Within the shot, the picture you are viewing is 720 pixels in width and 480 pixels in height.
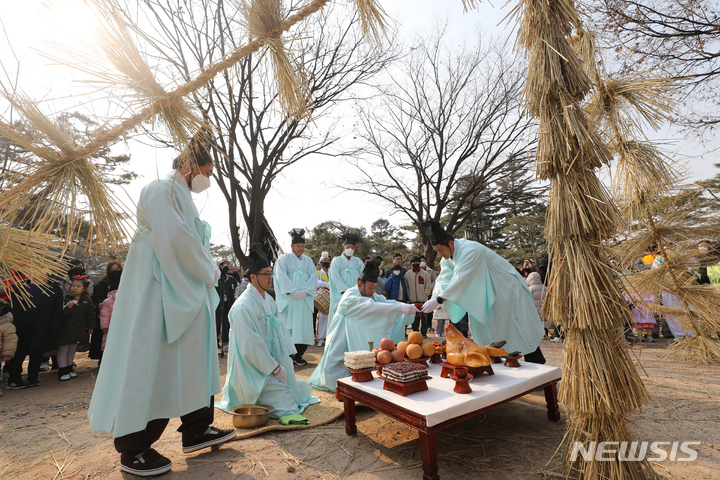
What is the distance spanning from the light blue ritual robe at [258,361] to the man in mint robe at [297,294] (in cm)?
263

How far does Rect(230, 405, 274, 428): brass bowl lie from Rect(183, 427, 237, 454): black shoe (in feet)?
1.46

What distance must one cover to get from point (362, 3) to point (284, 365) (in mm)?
3468

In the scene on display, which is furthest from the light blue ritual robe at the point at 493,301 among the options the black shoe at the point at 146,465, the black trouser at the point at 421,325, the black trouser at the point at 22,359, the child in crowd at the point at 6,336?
the black trouser at the point at 22,359

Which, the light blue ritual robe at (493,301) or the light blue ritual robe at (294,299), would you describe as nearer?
the light blue ritual robe at (493,301)

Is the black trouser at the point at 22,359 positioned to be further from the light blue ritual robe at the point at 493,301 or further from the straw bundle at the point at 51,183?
the light blue ritual robe at the point at 493,301

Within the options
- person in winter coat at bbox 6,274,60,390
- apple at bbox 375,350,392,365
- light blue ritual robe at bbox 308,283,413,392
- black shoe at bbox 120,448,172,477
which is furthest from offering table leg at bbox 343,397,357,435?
person in winter coat at bbox 6,274,60,390

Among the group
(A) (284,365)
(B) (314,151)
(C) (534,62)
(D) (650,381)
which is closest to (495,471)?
(A) (284,365)

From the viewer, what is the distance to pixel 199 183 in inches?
117

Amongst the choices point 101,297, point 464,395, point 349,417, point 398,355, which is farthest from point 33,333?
point 464,395

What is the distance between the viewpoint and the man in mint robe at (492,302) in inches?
158

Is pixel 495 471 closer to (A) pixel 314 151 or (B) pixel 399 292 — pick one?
(B) pixel 399 292

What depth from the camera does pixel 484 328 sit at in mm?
4117

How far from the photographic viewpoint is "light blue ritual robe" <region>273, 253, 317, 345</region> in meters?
6.63

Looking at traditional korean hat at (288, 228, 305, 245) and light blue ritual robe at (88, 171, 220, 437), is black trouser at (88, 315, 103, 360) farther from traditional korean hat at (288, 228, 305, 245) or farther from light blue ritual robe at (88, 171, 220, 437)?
light blue ritual robe at (88, 171, 220, 437)
